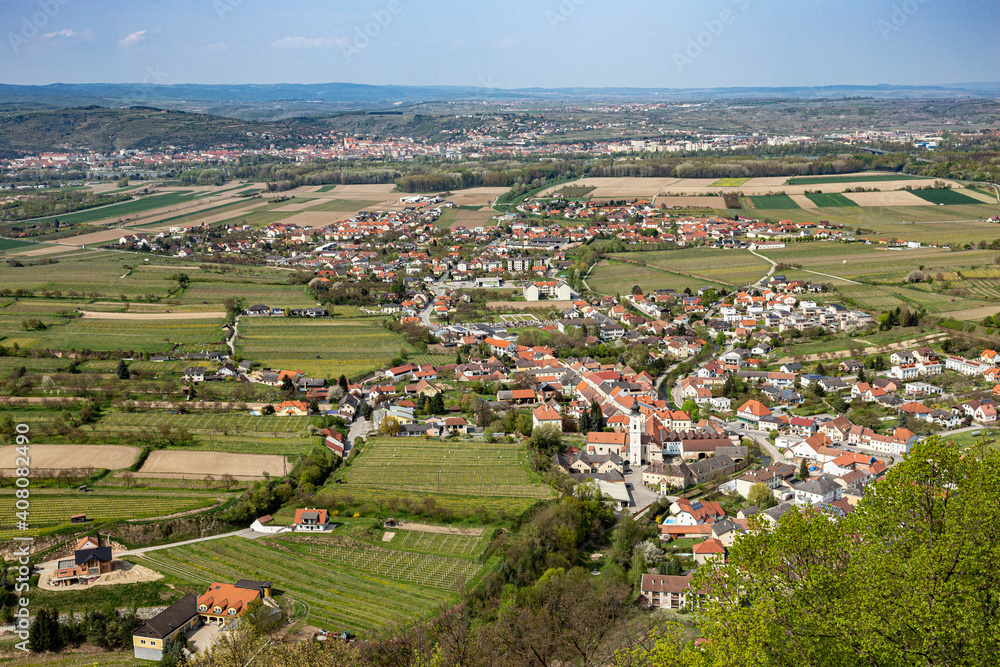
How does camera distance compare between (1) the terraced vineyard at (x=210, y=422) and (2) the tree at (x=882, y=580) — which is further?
(1) the terraced vineyard at (x=210, y=422)

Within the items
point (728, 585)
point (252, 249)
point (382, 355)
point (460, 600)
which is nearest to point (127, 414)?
point (382, 355)

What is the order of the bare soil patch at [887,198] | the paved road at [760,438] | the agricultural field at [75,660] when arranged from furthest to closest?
the bare soil patch at [887,198]
the paved road at [760,438]
the agricultural field at [75,660]

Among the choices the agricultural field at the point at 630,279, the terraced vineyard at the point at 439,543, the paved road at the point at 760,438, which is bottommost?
the paved road at the point at 760,438

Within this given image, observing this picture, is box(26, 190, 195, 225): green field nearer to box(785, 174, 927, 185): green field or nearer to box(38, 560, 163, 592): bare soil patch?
box(38, 560, 163, 592): bare soil patch

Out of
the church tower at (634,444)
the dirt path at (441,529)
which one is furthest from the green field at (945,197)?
the dirt path at (441,529)

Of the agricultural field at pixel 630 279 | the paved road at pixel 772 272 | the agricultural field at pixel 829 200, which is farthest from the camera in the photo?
the agricultural field at pixel 829 200

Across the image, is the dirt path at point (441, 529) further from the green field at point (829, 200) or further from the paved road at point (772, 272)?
the green field at point (829, 200)

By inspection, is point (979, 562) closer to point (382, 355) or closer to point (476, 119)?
point (382, 355)
